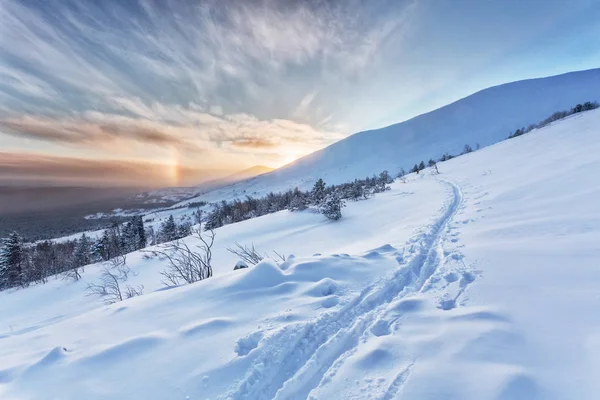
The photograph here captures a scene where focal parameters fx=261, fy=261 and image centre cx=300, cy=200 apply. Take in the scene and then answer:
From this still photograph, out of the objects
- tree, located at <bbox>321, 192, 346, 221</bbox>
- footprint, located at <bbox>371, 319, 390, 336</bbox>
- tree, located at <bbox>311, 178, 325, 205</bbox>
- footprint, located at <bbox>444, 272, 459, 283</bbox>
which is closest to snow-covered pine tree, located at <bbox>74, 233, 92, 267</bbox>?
tree, located at <bbox>311, 178, 325, 205</bbox>

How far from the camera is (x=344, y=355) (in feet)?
8.50

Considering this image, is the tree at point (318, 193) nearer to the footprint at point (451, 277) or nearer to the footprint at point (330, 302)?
the footprint at point (451, 277)

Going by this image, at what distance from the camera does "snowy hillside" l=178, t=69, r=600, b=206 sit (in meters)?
74.9

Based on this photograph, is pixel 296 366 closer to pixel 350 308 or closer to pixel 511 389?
pixel 350 308

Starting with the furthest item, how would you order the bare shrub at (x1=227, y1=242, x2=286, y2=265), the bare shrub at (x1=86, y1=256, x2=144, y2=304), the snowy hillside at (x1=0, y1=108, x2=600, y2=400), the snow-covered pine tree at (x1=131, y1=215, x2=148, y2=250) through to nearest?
the snow-covered pine tree at (x1=131, y1=215, x2=148, y2=250) < the bare shrub at (x1=86, y1=256, x2=144, y2=304) < the bare shrub at (x1=227, y1=242, x2=286, y2=265) < the snowy hillside at (x1=0, y1=108, x2=600, y2=400)

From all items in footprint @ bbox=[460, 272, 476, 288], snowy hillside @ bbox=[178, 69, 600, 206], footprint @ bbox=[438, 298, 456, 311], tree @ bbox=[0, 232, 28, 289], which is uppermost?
snowy hillside @ bbox=[178, 69, 600, 206]

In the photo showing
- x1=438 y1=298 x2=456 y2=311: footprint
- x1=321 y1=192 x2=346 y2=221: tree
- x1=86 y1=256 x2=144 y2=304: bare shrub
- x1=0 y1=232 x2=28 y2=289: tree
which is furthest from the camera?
x1=0 y1=232 x2=28 y2=289: tree

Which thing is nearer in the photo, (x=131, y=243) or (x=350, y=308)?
(x=350, y=308)

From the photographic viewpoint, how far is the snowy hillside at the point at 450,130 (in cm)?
7488

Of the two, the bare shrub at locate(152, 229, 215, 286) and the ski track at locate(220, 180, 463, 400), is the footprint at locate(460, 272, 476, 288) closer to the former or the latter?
the ski track at locate(220, 180, 463, 400)

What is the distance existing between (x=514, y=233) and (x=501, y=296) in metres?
2.85

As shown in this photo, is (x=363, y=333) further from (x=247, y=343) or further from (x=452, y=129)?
(x=452, y=129)

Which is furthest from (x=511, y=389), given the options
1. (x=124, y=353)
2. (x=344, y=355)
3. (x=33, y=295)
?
(x=33, y=295)

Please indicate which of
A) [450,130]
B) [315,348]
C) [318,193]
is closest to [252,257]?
[315,348]
